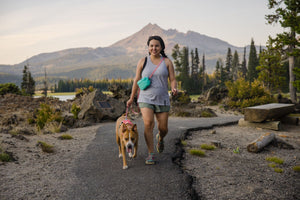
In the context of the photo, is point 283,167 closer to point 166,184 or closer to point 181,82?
point 166,184

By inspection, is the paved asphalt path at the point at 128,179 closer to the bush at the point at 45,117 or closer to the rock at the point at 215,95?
the bush at the point at 45,117

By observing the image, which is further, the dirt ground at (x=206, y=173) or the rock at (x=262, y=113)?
the rock at (x=262, y=113)

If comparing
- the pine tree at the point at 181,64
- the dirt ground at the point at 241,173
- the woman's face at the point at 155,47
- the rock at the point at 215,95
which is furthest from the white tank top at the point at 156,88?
the pine tree at the point at 181,64

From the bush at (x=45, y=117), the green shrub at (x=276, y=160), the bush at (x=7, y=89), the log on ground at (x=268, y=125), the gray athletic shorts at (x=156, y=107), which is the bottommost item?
the green shrub at (x=276, y=160)

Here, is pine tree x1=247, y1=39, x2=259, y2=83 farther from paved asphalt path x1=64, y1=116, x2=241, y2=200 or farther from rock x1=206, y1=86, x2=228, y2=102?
paved asphalt path x1=64, y1=116, x2=241, y2=200

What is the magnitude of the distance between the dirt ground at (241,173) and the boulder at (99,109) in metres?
6.25

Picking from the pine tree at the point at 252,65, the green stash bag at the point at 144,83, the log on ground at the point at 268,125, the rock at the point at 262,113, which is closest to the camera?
the green stash bag at the point at 144,83

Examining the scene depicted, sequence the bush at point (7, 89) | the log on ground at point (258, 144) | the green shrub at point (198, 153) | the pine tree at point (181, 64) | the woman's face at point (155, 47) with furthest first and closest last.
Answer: the pine tree at point (181, 64) < the bush at point (7, 89) < the log on ground at point (258, 144) < the green shrub at point (198, 153) < the woman's face at point (155, 47)

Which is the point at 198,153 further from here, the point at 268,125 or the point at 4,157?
the point at 268,125

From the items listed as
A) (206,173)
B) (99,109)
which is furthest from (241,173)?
(99,109)

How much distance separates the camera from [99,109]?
11.9m

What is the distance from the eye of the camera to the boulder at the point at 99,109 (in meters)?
11.9

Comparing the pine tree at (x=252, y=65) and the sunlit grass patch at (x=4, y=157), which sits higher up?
the pine tree at (x=252, y=65)

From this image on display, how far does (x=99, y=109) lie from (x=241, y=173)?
28.8ft
